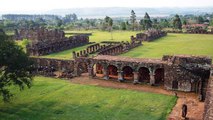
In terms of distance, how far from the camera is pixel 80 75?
39219 mm

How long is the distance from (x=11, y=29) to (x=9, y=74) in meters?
107

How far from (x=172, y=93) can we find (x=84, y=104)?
10479 mm

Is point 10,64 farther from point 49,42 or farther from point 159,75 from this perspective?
point 49,42

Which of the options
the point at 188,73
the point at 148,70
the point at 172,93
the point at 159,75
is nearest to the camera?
the point at 188,73

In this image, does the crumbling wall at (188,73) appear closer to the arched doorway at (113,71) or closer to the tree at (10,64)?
the arched doorway at (113,71)

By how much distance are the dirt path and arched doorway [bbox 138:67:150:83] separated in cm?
237

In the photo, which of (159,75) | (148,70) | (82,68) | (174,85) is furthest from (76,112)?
(82,68)

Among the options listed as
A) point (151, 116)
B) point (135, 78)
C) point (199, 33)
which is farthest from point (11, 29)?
point (151, 116)

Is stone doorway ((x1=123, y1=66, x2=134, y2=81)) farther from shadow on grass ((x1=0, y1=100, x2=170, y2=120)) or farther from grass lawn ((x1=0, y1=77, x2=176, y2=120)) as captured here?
shadow on grass ((x1=0, y1=100, x2=170, y2=120))

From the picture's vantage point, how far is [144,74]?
35.8 metres

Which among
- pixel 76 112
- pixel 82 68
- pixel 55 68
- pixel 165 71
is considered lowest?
pixel 76 112

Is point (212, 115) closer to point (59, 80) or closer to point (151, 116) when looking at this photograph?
point (151, 116)

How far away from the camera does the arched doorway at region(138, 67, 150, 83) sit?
117 feet

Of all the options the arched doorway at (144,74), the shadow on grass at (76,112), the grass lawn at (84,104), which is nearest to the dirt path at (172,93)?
the grass lawn at (84,104)
